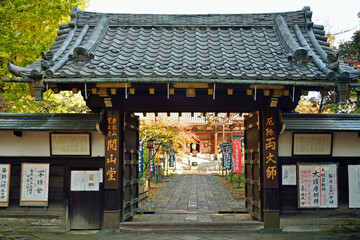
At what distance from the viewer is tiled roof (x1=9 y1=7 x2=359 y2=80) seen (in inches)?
277

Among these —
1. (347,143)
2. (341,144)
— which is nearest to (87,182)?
(341,144)

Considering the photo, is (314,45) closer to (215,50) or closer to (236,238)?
(215,50)

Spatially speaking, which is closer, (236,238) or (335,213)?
(236,238)

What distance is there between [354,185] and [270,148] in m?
2.49

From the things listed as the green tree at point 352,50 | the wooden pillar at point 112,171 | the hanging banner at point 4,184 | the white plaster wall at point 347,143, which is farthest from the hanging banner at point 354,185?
the green tree at point 352,50

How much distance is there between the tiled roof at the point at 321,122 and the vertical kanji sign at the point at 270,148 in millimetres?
374

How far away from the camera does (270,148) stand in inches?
329

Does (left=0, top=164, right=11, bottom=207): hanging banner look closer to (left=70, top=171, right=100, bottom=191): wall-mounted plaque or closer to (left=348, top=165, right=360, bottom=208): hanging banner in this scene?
(left=70, top=171, right=100, bottom=191): wall-mounted plaque

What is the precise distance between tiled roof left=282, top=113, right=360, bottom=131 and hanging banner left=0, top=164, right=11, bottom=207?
24.0ft

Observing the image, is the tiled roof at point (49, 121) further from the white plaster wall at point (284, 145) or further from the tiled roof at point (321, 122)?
the tiled roof at point (321, 122)

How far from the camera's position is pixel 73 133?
8.48 metres

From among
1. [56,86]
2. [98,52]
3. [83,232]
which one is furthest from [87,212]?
[98,52]

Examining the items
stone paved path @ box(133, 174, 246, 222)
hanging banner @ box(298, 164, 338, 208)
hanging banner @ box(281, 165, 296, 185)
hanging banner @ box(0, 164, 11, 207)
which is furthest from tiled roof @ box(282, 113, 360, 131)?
hanging banner @ box(0, 164, 11, 207)

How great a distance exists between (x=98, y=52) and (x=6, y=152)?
3.62 m
